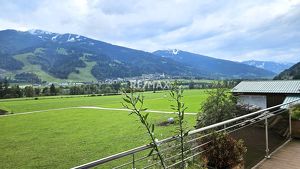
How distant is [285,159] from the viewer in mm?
4750

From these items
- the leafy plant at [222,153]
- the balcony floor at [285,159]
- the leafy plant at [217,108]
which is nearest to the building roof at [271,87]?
the leafy plant at [217,108]

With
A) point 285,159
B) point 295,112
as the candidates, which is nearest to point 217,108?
point 295,112

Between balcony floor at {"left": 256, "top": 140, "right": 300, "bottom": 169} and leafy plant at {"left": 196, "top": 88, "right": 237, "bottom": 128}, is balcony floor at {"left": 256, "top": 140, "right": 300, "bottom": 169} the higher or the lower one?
the lower one

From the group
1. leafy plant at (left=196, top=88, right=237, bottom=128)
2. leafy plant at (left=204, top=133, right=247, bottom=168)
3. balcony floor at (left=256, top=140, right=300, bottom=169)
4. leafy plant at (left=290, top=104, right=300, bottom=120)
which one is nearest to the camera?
leafy plant at (left=204, top=133, right=247, bottom=168)

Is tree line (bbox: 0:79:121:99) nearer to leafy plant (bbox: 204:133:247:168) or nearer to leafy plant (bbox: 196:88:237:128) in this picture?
leafy plant (bbox: 196:88:237:128)

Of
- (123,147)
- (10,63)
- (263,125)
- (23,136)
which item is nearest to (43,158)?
(123,147)

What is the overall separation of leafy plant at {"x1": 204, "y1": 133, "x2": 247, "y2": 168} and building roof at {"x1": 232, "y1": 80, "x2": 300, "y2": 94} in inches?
657

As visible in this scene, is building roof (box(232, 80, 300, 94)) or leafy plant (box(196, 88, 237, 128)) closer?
leafy plant (box(196, 88, 237, 128))

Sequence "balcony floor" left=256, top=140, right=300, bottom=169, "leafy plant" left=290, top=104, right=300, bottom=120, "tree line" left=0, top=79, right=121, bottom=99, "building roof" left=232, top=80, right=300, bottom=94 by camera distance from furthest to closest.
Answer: "tree line" left=0, top=79, right=121, bottom=99 → "building roof" left=232, top=80, right=300, bottom=94 → "leafy plant" left=290, top=104, right=300, bottom=120 → "balcony floor" left=256, top=140, right=300, bottom=169

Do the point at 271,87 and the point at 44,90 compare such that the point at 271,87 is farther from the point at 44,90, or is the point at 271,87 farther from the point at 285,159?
the point at 44,90

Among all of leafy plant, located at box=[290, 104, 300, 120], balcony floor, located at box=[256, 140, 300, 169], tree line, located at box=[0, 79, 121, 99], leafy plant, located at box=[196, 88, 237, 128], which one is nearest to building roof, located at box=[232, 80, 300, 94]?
leafy plant, located at box=[196, 88, 237, 128]

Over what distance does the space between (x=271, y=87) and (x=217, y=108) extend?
11453 millimetres

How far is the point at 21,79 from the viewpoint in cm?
14112

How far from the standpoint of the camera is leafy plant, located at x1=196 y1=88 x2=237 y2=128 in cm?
1121
